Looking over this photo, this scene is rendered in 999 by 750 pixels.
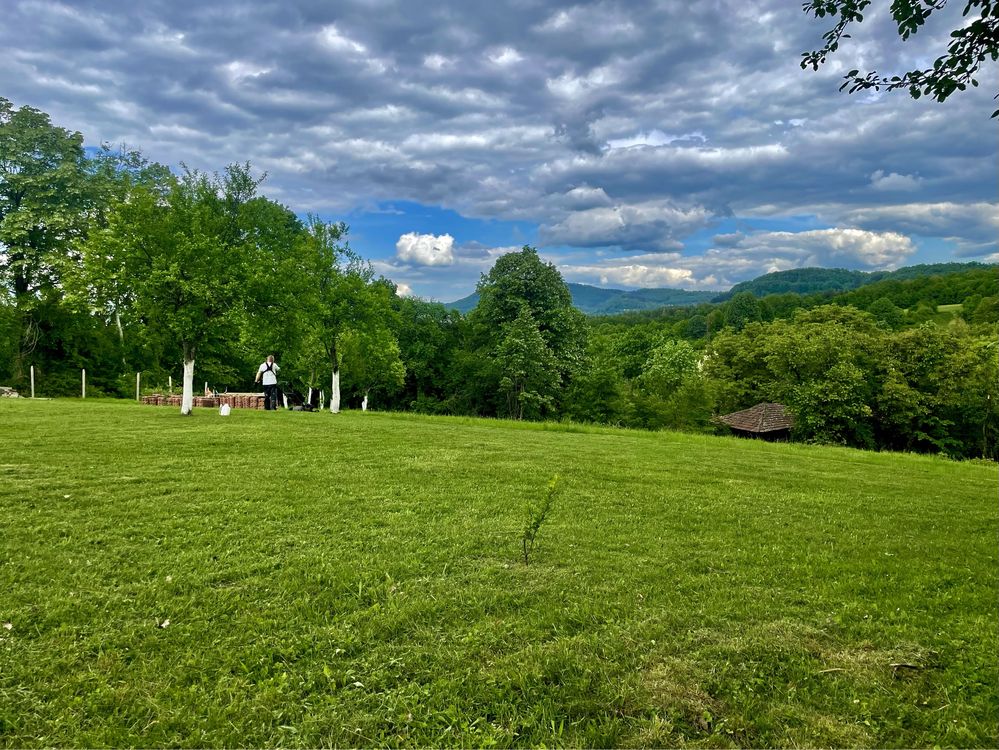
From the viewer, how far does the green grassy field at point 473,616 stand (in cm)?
294

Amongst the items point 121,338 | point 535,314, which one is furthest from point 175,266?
point 535,314

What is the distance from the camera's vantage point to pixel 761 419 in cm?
3944

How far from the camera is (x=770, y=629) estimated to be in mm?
3945

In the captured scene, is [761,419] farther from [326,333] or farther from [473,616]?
[473,616]

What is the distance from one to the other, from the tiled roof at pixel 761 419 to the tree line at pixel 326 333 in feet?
3.82

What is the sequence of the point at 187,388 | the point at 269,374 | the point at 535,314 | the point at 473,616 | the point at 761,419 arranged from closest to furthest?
the point at 473,616
the point at 187,388
the point at 269,374
the point at 761,419
the point at 535,314

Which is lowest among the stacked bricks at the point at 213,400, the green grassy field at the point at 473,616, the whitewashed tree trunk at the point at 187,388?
the green grassy field at the point at 473,616

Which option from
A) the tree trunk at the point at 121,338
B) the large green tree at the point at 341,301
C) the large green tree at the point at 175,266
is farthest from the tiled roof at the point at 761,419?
the tree trunk at the point at 121,338

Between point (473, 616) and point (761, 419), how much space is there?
40.5m

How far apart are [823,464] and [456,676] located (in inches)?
515

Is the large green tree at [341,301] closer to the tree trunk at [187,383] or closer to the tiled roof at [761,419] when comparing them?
the tree trunk at [187,383]

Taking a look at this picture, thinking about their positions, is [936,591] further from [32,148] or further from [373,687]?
[32,148]

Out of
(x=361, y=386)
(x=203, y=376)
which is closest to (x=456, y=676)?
(x=203, y=376)

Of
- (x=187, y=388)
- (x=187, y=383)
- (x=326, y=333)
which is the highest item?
(x=326, y=333)
